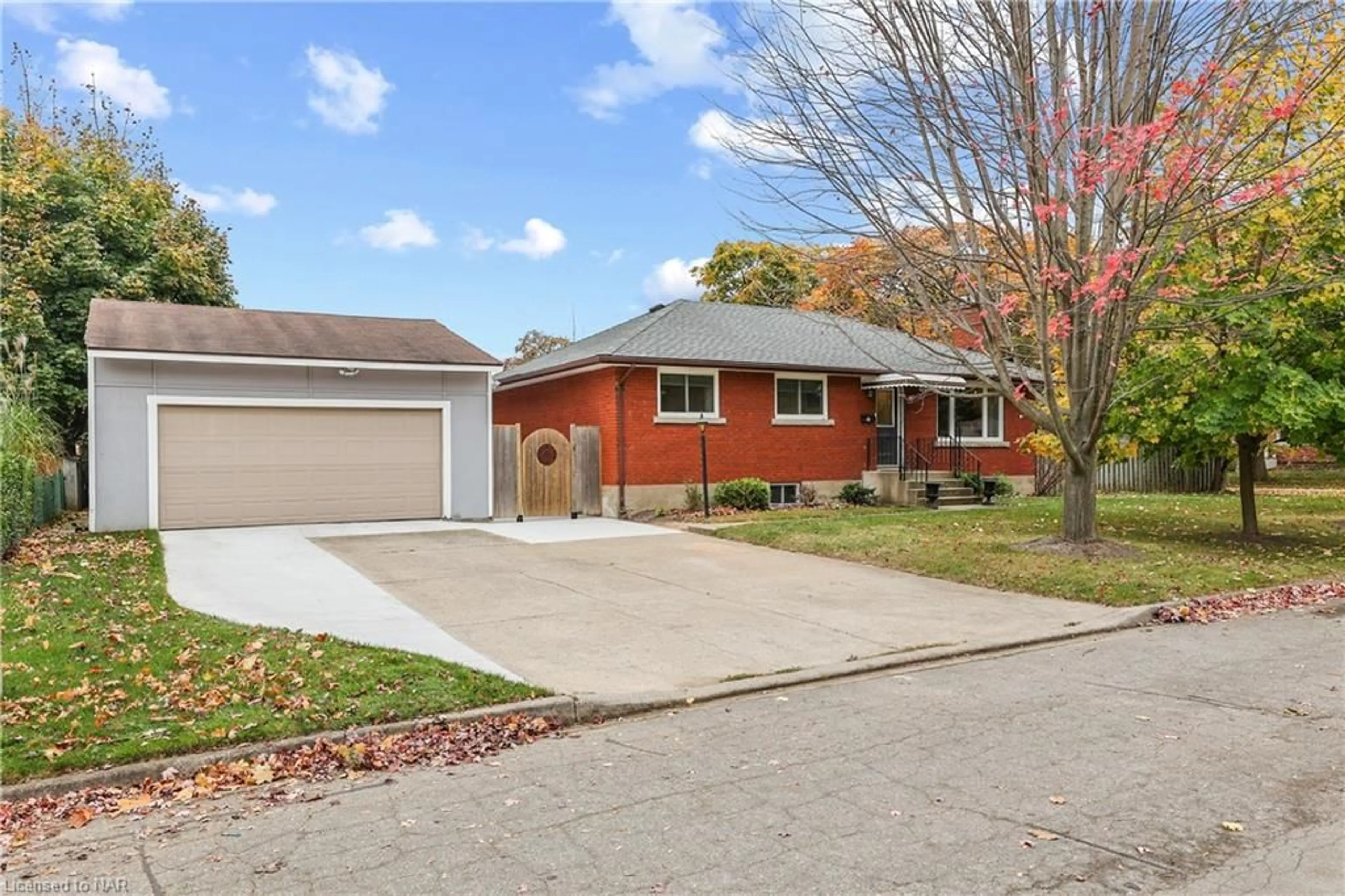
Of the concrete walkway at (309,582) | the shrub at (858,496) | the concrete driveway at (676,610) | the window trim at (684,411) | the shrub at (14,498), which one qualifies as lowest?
the concrete driveway at (676,610)

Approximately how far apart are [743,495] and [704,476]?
42.0 inches

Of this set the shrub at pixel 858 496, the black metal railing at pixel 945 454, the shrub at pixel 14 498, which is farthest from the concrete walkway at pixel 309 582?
the black metal railing at pixel 945 454

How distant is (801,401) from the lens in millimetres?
20984

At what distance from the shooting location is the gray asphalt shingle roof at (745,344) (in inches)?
765

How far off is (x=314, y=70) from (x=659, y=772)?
1346cm

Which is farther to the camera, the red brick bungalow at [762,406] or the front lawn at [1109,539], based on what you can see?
the red brick bungalow at [762,406]

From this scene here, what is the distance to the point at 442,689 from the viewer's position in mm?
5883

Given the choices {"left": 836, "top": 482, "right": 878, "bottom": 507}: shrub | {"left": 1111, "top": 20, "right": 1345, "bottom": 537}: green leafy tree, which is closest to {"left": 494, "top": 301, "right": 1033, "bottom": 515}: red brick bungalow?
{"left": 836, "top": 482, "right": 878, "bottom": 507}: shrub

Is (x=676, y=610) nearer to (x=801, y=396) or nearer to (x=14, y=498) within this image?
(x=14, y=498)

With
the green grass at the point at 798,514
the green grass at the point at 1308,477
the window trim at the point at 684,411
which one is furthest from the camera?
the green grass at the point at 1308,477

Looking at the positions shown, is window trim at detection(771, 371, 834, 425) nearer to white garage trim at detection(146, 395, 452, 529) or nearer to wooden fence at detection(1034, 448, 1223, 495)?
wooden fence at detection(1034, 448, 1223, 495)

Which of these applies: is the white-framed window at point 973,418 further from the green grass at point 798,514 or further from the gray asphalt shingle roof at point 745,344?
the green grass at point 798,514

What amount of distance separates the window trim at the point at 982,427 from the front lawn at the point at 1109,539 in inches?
125

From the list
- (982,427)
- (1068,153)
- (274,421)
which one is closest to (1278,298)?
(1068,153)
